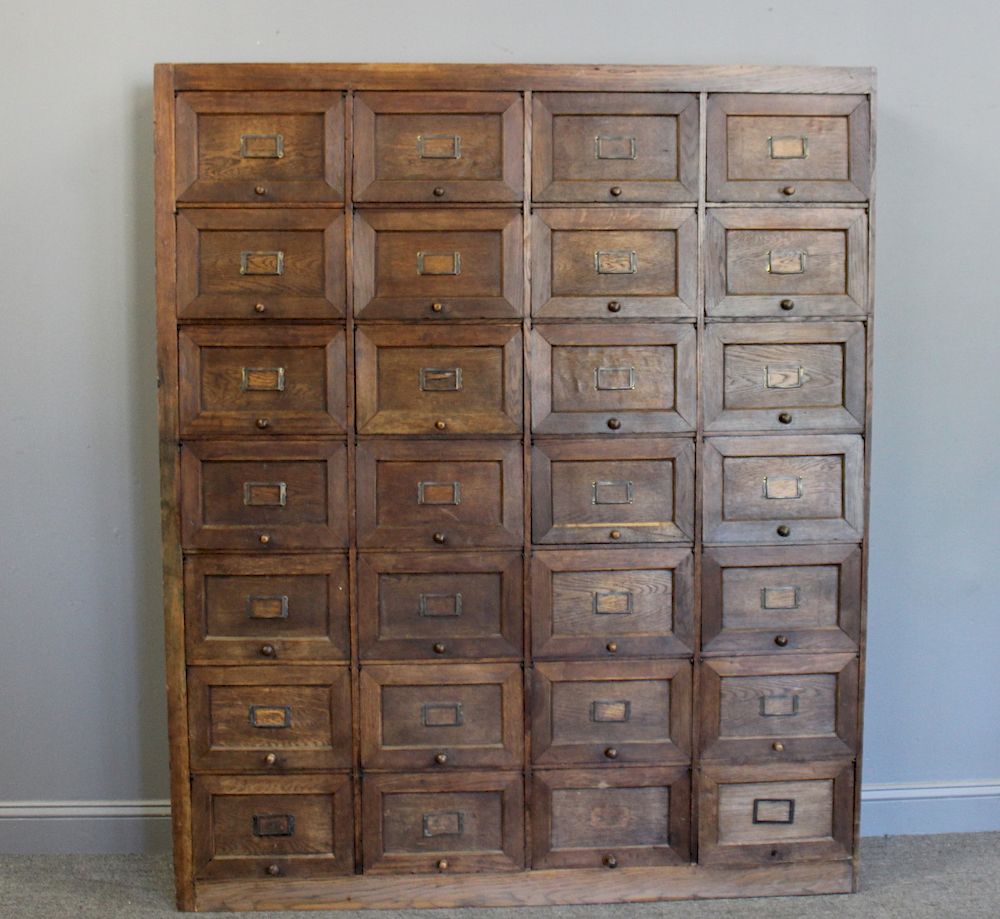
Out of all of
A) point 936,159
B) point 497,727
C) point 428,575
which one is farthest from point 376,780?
point 936,159

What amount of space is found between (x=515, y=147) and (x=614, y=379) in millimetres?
648

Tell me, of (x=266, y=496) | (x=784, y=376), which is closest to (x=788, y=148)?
(x=784, y=376)

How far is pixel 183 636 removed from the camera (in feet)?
8.65

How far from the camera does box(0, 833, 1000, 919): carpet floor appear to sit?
8.88 feet

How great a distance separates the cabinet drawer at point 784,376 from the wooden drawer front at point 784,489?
49mm

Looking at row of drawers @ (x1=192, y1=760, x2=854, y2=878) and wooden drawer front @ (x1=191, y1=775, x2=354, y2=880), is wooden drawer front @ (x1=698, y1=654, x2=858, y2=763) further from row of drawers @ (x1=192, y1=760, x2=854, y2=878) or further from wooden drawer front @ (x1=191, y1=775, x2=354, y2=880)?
wooden drawer front @ (x1=191, y1=775, x2=354, y2=880)

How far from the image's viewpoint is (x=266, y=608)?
2.65m

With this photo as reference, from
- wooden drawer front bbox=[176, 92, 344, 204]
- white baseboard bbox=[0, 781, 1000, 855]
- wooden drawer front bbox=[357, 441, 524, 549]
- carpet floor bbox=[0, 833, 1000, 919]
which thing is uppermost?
wooden drawer front bbox=[176, 92, 344, 204]

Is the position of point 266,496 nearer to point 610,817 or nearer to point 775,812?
point 610,817

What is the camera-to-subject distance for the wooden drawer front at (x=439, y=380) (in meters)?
2.60

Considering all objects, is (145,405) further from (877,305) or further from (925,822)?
(925,822)

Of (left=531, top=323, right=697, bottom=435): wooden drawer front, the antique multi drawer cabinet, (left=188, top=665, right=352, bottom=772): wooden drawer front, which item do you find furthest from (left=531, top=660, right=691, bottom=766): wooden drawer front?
(left=531, top=323, right=697, bottom=435): wooden drawer front

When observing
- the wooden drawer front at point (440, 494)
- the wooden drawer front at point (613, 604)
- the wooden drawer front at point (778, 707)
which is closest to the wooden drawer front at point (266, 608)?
the wooden drawer front at point (440, 494)

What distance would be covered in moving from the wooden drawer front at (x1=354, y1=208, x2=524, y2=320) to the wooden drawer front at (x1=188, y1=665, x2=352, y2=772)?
0.98 meters
